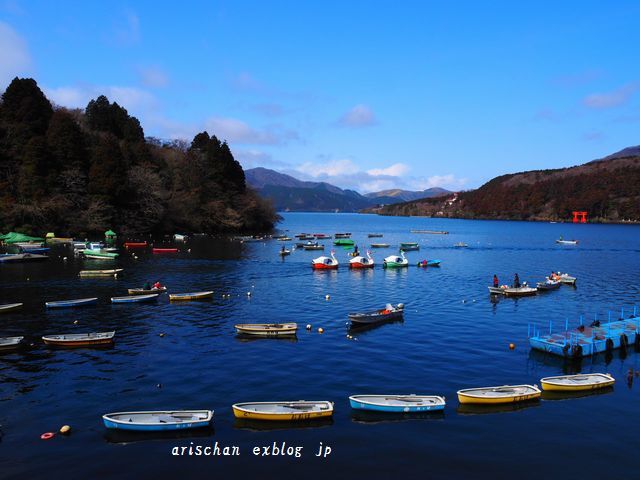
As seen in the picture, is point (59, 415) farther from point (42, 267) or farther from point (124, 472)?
point (42, 267)

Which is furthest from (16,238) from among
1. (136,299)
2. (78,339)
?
(78,339)

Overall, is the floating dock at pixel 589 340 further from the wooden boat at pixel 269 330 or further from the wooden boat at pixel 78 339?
the wooden boat at pixel 78 339

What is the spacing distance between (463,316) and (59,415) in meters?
38.1

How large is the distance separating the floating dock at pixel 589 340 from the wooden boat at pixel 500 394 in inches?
362

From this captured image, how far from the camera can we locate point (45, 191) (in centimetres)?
11075

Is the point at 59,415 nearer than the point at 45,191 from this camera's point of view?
Yes

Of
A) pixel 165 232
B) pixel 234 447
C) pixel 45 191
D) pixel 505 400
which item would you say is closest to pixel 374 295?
pixel 505 400

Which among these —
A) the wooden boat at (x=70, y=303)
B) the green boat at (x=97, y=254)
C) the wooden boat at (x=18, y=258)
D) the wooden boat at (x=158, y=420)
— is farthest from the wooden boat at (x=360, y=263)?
the wooden boat at (x=158, y=420)

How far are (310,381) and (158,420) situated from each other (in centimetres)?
1002

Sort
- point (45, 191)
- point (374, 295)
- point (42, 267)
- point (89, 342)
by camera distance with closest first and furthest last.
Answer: point (89, 342) < point (374, 295) < point (42, 267) < point (45, 191)

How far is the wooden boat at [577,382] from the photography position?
3033 cm

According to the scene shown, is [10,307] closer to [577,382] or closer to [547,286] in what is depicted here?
[577,382]

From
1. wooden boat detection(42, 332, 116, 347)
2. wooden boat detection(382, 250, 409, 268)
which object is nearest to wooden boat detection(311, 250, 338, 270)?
wooden boat detection(382, 250, 409, 268)

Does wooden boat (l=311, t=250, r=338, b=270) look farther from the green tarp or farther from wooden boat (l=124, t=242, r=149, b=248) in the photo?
the green tarp
